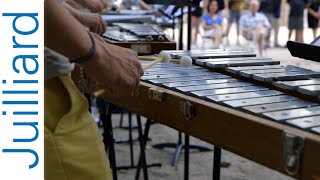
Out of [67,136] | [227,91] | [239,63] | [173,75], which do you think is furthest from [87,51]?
[239,63]

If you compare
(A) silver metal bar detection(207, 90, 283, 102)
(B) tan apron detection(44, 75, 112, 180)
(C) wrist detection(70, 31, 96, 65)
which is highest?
(C) wrist detection(70, 31, 96, 65)

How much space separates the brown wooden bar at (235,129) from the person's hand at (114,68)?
28 centimetres

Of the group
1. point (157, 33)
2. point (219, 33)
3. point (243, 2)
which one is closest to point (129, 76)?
point (157, 33)

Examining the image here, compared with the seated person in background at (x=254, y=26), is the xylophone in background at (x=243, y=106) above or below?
below

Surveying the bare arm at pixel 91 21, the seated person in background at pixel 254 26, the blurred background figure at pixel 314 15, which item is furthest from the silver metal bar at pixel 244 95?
the seated person in background at pixel 254 26

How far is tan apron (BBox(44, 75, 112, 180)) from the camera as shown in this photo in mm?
1637

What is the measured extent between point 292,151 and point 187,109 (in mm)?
499

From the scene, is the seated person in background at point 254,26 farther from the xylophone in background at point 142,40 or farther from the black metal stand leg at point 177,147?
the xylophone in background at point 142,40

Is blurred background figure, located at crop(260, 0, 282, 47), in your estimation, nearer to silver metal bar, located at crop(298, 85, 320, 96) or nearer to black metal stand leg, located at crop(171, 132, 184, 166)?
black metal stand leg, located at crop(171, 132, 184, 166)

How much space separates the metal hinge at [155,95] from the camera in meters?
1.98

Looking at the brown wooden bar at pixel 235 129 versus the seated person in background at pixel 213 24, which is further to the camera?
the seated person in background at pixel 213 24

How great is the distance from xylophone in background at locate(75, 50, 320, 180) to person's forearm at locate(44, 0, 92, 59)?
0.47 metres

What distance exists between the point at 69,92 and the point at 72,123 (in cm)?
10

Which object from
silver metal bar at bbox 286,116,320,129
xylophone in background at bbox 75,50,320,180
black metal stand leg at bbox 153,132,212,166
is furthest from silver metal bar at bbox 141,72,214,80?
black metal stand leg at bbox 153,132,212,166
